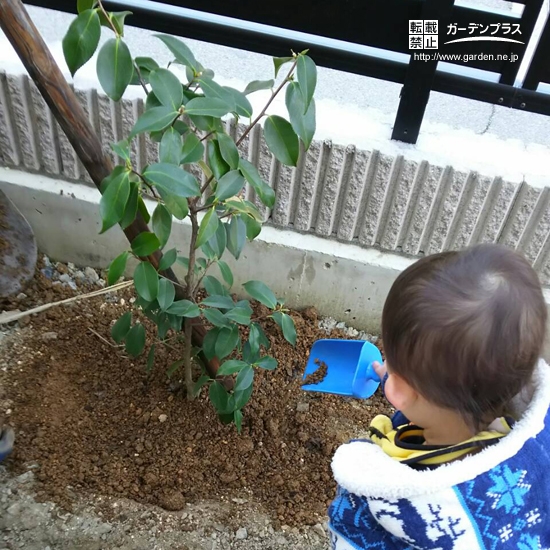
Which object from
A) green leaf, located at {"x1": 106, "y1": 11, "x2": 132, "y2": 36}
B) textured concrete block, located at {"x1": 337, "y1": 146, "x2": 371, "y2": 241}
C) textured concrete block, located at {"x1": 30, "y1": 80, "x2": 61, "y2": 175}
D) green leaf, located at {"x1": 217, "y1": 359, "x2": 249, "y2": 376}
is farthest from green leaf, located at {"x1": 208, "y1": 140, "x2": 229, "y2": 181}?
textured concrete block, located at {"x1": 30, "y1": 80, "x2": 61, "y2": 175}

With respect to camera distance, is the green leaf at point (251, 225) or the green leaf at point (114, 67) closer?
the green leaf at point (114, 67)

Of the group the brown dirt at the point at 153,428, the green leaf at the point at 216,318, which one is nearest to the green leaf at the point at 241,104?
the green leaf at the point at 216,318

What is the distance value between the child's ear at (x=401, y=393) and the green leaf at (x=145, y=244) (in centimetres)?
55

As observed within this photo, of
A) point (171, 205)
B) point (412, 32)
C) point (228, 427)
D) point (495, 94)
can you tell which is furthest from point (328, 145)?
point (228, 427)

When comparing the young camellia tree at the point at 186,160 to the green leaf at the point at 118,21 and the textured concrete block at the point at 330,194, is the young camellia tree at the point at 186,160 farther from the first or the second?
the textured concrete block at the point at 330,194

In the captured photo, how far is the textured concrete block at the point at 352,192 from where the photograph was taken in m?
1.66

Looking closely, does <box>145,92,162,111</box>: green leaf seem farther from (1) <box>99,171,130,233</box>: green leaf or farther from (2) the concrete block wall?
(2) the concrete block wall

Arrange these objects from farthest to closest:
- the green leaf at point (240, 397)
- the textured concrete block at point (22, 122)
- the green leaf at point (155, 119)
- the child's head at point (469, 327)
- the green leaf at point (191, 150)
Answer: the textured concrete block at point (22, 122) < the green leaf at point (240, 397) < the green leaf at point (191, 150) < the green leaf at point (155, 119) < the child's head at point (469, 327)

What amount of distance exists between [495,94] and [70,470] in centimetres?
150

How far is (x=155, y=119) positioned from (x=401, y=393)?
576 millimetres

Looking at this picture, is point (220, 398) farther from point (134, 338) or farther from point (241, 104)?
point (241, 104)

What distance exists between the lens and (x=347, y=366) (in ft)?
4.30

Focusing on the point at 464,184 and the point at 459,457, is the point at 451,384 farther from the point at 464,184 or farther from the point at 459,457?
the point at 464,184

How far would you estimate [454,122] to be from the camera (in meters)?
1.87
